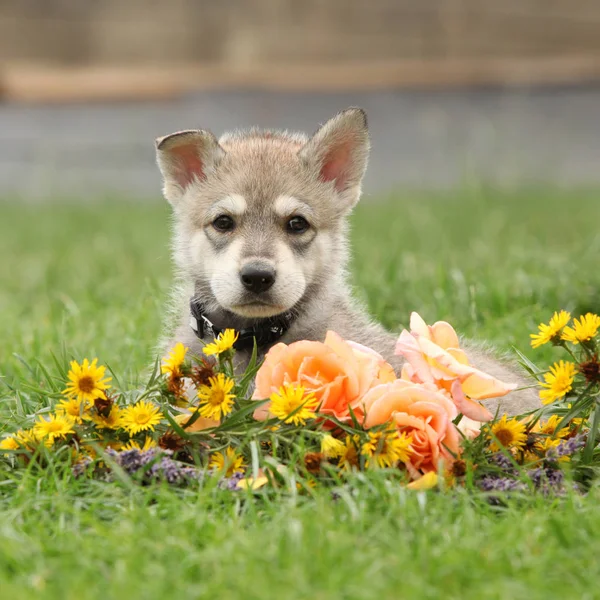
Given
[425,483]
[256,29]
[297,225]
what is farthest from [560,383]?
[256,29]

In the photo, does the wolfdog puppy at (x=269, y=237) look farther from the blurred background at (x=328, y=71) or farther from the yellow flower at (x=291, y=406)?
the blurred background at (x=328, y=71)

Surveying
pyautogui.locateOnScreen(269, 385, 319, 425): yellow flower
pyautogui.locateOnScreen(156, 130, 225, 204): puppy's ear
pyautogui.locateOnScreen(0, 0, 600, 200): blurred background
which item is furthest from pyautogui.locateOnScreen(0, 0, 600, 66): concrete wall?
pyautogui.locateOnScreen(269, 385, 319, 425): yellow flower

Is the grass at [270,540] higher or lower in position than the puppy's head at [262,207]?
lower

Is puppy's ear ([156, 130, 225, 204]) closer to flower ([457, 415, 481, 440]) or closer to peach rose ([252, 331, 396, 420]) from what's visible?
peach rose ([252, 331, 396, 420])

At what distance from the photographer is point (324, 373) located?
3299mm

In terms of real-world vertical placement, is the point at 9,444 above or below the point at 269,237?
below

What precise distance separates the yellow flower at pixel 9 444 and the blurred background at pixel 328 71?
8.82 metres

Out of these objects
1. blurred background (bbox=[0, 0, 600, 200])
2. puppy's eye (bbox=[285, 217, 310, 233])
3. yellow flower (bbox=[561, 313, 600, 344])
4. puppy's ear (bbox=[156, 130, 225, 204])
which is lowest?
blurred background (bbox=[0, 0, 600, 200])

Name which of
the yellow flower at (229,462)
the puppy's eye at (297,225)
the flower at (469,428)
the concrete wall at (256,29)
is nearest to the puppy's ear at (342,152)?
the puppy's eye at (297,225)

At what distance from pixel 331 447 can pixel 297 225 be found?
46.4 inches

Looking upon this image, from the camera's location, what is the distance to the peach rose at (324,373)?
127 inches

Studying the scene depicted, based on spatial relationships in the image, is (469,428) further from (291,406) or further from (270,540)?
(270,540)

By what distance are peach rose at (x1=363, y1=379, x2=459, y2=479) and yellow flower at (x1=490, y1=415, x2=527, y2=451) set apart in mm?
150

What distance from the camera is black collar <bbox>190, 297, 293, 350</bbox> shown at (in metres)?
3.79
